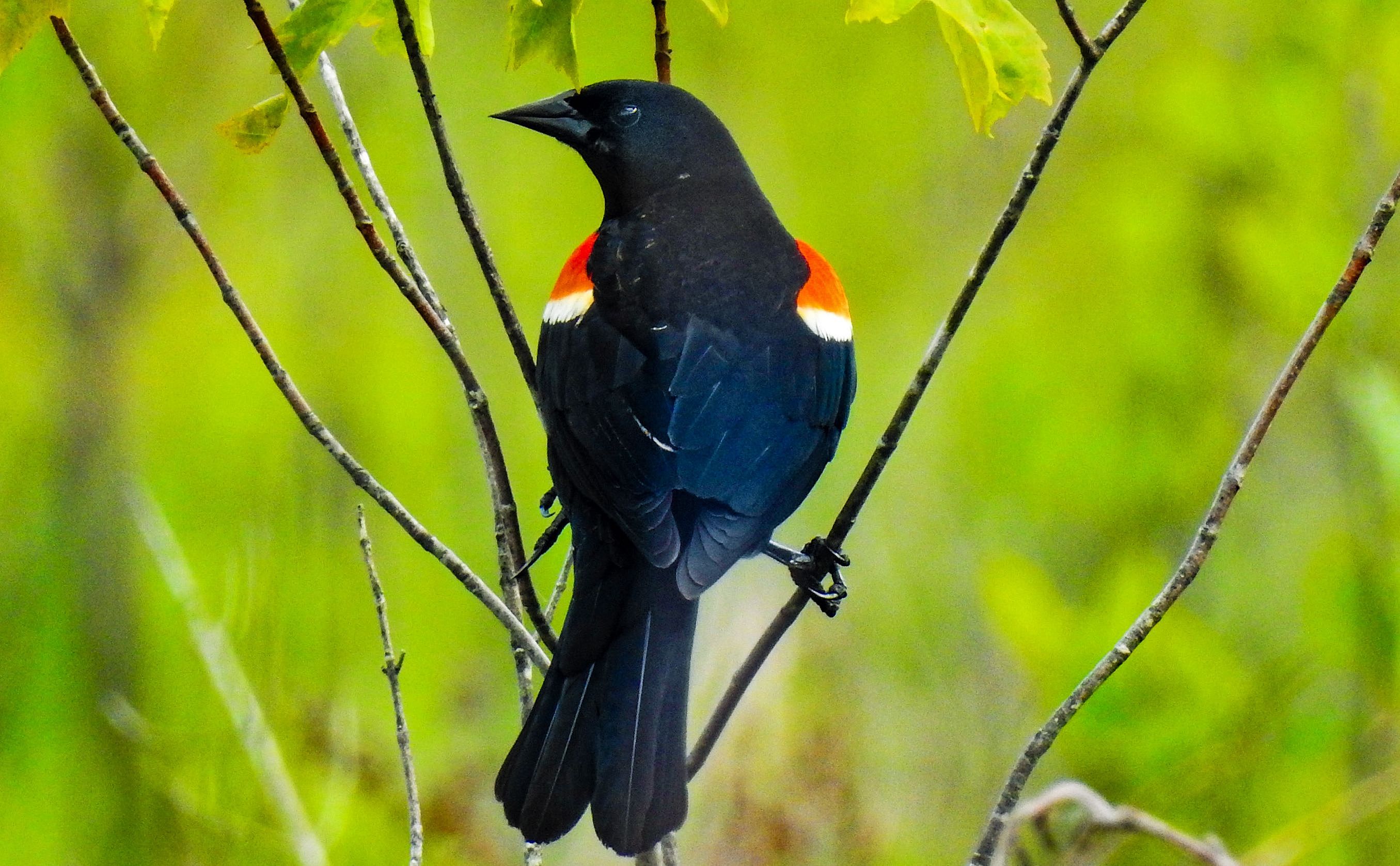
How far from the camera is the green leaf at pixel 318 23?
5.61 feet

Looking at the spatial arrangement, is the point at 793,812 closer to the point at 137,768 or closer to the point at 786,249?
the point at 786,249

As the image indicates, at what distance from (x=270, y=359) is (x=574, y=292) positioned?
2.30 feet

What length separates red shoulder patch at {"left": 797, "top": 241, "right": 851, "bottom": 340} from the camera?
235 cm

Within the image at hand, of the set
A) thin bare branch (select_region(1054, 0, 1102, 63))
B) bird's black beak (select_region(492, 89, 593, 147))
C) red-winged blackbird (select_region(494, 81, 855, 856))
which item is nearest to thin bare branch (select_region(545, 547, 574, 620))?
red-winged blackbird (select_region(494, 81, 855, 856))

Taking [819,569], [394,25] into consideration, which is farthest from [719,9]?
[819,569]

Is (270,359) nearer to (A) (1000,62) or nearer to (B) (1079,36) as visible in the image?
(A) (1000,62)


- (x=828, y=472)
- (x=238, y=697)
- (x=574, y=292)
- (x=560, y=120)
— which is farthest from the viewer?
(x=828, y=472)

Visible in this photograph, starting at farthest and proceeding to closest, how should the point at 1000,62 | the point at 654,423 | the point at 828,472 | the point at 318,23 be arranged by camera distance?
the point at 828,472 < the point at 654,423 < the point at 318,23 < the point at 1000,62

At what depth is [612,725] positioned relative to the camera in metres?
1.87

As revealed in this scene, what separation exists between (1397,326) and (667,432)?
9.33 ft

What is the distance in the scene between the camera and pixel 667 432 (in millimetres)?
2084

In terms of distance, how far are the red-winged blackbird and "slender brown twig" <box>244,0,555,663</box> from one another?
0.10m

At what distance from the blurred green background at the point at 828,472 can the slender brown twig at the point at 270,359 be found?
52.1 inches

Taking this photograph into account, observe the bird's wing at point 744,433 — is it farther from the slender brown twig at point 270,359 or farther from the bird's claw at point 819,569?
the slender brown twig at point 270,359
